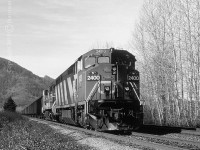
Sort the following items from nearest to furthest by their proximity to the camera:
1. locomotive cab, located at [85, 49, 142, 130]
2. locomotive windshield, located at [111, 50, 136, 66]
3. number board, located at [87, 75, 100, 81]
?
locomotive cab, located at [85, 49, 142, 130]
number board, located at [87, 75, 100, 81]
locomotive windshield, located at [111, 50, 136, 66]

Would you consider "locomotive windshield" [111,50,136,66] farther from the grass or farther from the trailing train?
the grass

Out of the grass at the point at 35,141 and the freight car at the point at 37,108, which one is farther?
the freight car at the point at 37,108

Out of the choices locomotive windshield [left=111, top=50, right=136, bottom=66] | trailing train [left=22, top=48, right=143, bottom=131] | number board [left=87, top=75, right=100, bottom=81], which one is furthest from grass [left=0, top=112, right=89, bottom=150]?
locomotive windshield [left=111, top=50, right=136, bottom=66]

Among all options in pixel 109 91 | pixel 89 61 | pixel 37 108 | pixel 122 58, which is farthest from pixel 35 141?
pixel 37 108

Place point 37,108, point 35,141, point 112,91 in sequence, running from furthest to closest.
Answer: point 37,108, point 112,91, point 35,141

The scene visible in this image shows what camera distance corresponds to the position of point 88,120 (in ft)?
44.7

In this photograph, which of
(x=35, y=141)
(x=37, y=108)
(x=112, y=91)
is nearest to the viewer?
(x=35, y=141)

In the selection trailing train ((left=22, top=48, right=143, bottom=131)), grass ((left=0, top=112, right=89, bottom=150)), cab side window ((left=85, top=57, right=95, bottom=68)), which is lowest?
grass ((left=0, top=112, right=89, bottom=150))

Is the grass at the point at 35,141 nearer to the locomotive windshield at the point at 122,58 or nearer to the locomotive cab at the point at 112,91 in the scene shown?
the locomotive cab at the point at 112,91

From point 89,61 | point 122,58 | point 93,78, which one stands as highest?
point 122,58

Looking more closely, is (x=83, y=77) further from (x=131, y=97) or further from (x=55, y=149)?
(x=55, y=149)

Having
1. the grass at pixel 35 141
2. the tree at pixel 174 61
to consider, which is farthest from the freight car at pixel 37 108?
the grass at pixel 35 141

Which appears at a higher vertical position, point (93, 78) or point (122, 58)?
point (122, 58)

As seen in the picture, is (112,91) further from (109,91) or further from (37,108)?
(37,108)
